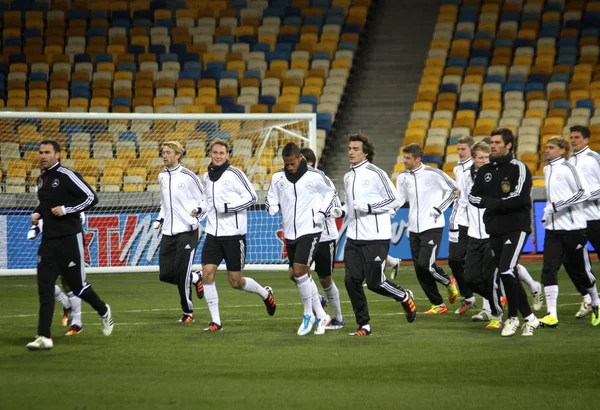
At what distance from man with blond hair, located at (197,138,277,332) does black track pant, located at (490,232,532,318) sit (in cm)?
300

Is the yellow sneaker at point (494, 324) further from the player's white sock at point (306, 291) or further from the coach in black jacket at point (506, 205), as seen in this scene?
the player's white sock at point (306, 291)

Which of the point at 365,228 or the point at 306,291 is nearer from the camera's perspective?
the point at 365,228

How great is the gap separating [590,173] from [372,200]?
112 inches

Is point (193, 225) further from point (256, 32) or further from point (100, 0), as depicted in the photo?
point (100, 0)

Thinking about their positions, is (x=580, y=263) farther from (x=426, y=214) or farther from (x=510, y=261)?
(x=426, y=214)

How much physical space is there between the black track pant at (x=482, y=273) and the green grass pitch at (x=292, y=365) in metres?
0.43

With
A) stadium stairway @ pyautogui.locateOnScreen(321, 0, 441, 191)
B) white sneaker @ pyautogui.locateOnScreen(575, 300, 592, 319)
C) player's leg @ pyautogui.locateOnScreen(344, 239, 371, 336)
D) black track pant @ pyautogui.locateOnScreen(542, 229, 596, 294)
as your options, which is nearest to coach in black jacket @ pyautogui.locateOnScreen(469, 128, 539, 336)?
black track pant @ pyautogui.locateOnScreen(542, 229, 596, 294)

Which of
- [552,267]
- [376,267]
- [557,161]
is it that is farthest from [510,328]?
[557,161]

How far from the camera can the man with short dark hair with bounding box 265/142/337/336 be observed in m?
10.8

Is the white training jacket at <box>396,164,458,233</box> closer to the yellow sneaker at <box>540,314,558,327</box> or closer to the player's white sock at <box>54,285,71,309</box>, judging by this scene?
the yellow sneaker at <box>540,314,558,327</box>

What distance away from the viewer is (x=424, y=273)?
1288 centimetres

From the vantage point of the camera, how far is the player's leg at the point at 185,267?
12.0 m

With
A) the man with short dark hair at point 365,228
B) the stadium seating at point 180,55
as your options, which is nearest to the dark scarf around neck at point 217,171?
the man with short dark hair at point 365,228

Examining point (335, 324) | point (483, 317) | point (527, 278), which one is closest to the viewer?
point (335, 324)
